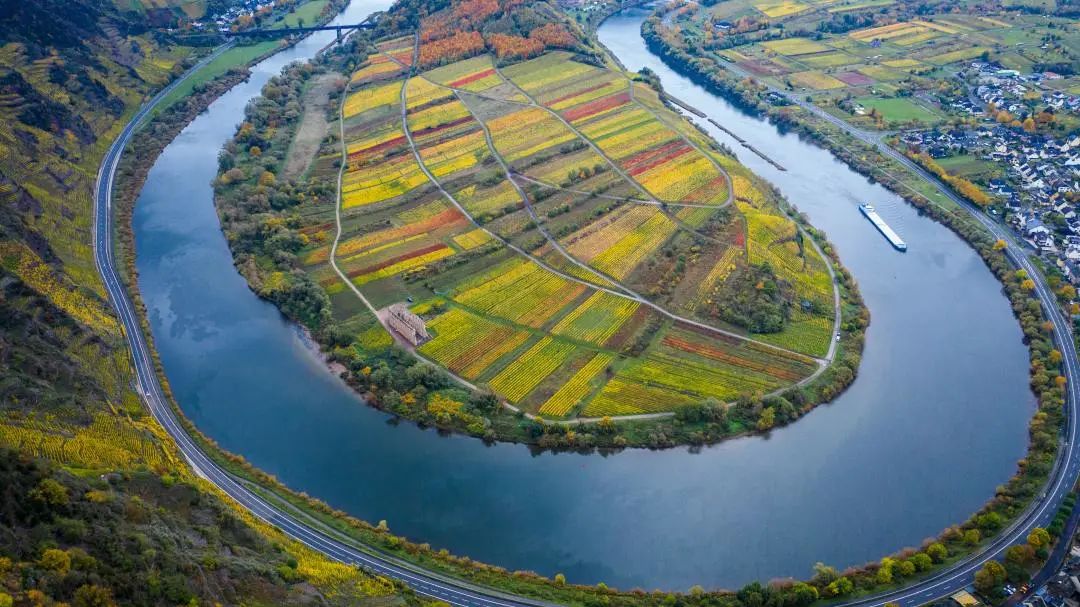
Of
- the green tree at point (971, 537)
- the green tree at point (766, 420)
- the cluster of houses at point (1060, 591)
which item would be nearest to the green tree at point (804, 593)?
the green tree at point (971, 537)

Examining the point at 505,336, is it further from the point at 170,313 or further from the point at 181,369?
the point at 170,313

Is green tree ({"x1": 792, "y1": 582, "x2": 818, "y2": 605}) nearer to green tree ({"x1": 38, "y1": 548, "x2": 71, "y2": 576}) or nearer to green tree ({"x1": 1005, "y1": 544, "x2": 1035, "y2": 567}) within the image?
green tree ({"x1": 1005, "y1": 544, "x2": 1035, "y2": 567})

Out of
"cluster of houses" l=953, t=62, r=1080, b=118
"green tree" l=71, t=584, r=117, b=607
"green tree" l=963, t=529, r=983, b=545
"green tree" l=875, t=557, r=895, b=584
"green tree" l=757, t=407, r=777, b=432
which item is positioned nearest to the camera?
"green tree" l=71, t=584, r=117, b=607

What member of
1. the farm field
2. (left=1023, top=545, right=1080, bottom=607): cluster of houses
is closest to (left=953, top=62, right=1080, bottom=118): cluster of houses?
the farm field

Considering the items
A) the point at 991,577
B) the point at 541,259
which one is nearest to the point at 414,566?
the point at 991,577

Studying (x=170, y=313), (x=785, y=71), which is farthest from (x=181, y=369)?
(x=785, y=71)

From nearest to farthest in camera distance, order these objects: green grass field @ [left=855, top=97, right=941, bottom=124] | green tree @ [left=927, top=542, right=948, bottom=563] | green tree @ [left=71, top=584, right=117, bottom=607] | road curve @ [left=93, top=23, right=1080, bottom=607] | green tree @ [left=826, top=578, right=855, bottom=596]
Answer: green tree @ [left=71, top=584, right=117, bottom=607]
green tree @ [left=826, top=578, right=855, bottom=596]
road curve @ [left=93, top=23, right=1080, bottom=607]
green tree @ [left=927, top=542, right=948, bottom=563]
green grass field @ [left=855, top=97, right=941, bottom=124]
